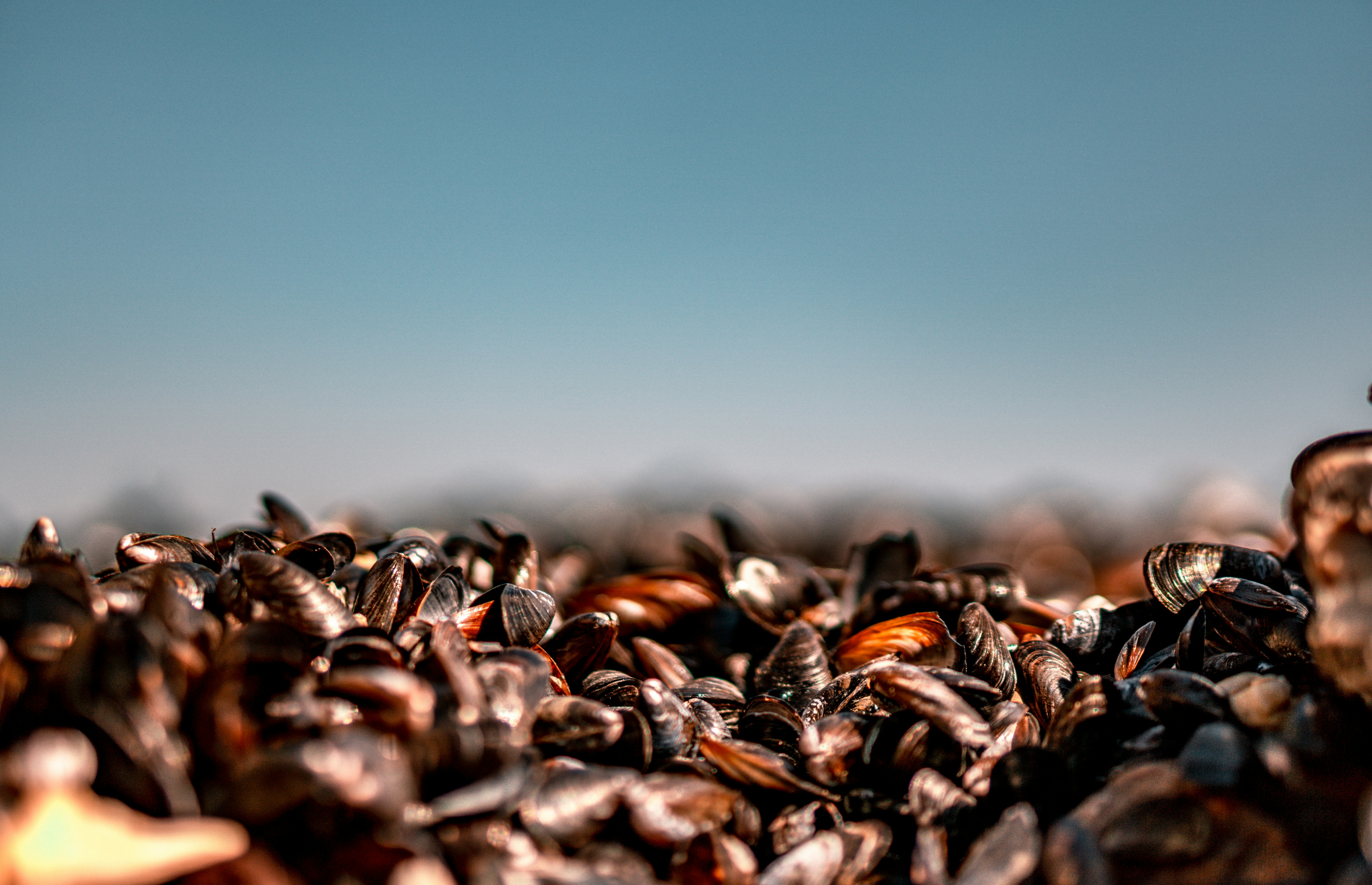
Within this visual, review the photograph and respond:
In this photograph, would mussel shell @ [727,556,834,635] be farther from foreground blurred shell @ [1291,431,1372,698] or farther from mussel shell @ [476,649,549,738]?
foreground blurred shell @ [1291,431,1372,698]

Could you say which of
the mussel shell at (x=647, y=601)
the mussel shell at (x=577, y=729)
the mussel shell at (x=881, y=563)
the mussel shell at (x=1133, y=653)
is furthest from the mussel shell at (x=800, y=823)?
the mussel shell at (x=881, y=563)

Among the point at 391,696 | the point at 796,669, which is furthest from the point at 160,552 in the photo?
the point at 796,669

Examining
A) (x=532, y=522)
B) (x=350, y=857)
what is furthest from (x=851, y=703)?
(x=532, y=522)

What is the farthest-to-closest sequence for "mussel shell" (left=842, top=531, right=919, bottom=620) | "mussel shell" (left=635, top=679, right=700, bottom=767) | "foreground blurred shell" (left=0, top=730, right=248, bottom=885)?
"mussel shell" (left=842, top=531, right=919, bottom=620) → "mussel shell" (left=635, top=679, right=700, bottom=767) → "foreground blurred shell" (left=0, top=730, right=248, bottom=885)

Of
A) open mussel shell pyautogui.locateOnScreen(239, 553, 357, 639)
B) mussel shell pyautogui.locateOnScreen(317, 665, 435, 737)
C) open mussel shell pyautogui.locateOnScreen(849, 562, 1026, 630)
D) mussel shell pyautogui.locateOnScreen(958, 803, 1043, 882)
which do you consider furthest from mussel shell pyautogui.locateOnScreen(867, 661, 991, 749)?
open mussel shell pyautogui.locateOnScreen(239, 553, 357, 639)

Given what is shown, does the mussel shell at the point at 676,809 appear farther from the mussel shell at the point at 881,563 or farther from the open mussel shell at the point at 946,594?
the mussel shell at the point at 881,563

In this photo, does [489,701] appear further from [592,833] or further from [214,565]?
[214,565]
